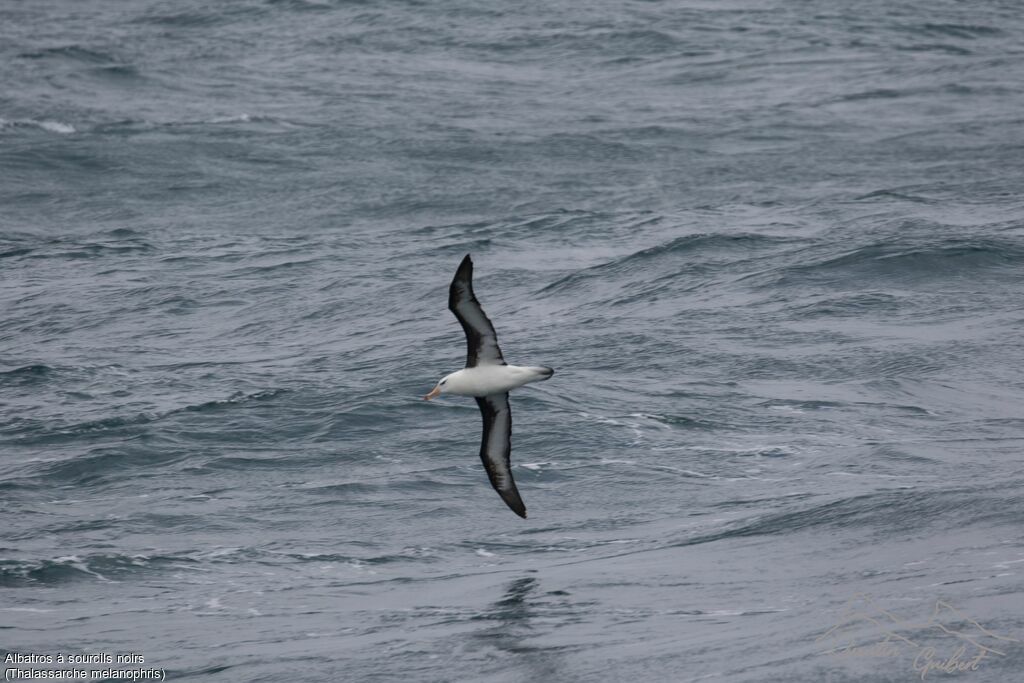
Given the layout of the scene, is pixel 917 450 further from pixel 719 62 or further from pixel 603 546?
pixel 719 62

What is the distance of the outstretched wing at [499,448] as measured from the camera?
52.7 feet

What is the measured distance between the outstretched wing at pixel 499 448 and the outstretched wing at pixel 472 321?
792mm

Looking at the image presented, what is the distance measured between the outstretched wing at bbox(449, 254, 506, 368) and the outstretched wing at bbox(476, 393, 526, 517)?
79 centimetres

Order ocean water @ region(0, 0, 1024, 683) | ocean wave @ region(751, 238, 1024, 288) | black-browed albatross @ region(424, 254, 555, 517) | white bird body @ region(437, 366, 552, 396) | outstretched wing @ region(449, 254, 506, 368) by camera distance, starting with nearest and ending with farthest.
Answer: outstretched wing @ region(449, 254, 506, 368) → black-browed albatross @ region(424, 254, 555, 517) → ocean water @ region(0, 0, 1024, 683) → white bird body @ region(437, 366, 552, 396) → ocean wave @ region(751, 238, 1024, 288)

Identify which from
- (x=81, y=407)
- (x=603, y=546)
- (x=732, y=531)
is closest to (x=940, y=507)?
(x=732, y=531)

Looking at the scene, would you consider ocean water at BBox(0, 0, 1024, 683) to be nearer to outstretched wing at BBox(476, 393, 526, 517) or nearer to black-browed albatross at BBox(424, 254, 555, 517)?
outstretched wing at BBox(476, 393, 526, 517)

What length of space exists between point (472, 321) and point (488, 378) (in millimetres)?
717

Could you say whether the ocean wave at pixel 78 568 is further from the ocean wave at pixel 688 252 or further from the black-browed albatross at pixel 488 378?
the ocean wave at pixel 688 252

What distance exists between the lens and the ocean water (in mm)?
14828

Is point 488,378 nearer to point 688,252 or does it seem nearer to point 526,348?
point 526,348

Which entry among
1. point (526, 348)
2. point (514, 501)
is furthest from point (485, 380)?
point (526, 348)

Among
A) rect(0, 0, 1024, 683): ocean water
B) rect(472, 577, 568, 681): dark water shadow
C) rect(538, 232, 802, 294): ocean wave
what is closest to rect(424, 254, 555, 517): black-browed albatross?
rect(472, 577, 568, 681): dark water shadow

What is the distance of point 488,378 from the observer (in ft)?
50.3

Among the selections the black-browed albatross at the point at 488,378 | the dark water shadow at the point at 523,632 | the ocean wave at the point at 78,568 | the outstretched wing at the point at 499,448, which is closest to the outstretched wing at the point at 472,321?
the black-browed albatross at the point at 488,378
